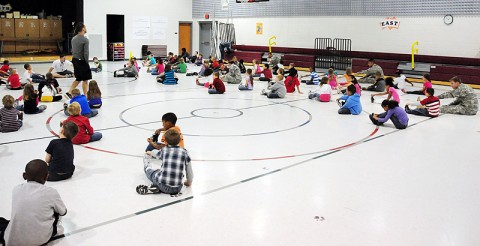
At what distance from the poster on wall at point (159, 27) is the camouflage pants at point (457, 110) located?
21810 mm

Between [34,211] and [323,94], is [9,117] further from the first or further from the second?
[323,94]

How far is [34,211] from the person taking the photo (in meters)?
4.11

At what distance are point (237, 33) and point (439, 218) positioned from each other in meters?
26.1

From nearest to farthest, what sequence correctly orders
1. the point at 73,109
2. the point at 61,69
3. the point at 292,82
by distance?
1. the point at 73,109
2. the point at 292,82
3. the point at 61,69

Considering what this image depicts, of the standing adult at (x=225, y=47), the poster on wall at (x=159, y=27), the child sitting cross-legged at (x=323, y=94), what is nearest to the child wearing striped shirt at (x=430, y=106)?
the child sitting cross-legged at (x=323, y=94)

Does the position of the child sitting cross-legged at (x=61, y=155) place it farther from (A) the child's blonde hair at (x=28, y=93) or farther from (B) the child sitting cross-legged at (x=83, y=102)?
(A) the child's blonde hair at (x=28, y=93)

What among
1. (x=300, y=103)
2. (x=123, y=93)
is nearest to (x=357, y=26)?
(x=300, y=103)

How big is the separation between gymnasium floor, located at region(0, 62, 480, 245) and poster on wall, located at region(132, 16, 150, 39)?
738 inches

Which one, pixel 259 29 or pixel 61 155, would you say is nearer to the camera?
pixel 61 155

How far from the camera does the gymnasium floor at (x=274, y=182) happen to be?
4.80 meters

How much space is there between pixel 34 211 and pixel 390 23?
20988mm

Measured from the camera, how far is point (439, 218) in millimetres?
5258

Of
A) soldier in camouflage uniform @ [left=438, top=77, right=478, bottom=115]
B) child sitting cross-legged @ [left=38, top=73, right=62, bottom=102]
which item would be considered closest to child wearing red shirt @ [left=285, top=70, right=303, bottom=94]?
soldier in camouflage uniform @ [left=438, top=77, right=478, bottom=115]

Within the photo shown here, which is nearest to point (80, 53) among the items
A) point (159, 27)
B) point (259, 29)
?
point (259, 29)
